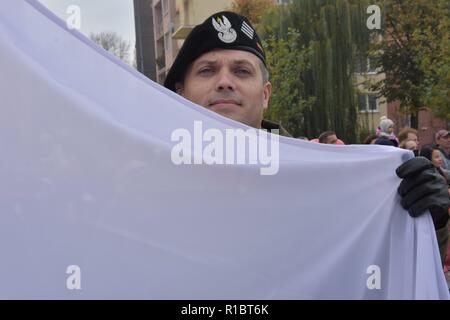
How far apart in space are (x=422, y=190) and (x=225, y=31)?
1131mm

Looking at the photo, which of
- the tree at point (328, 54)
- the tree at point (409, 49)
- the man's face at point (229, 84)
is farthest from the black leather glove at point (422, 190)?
the tree at point (409, 49)

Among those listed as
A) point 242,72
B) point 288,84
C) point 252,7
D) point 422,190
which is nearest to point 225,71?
point 242,72

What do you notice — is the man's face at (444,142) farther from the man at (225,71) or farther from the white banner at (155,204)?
the white banner at (155,204)

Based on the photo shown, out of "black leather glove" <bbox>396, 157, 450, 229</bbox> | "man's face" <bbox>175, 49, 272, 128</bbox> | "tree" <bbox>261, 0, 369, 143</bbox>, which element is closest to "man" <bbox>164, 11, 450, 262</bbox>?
"man's face" <bbox>175, 49, 272, 128</bbox>

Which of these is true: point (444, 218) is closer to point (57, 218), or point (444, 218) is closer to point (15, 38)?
point (57, 218)

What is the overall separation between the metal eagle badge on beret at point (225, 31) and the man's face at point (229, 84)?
58 millimetres

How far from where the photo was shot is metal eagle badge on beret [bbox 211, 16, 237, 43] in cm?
254

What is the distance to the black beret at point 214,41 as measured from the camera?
2539 millimetres

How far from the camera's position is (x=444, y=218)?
198cm

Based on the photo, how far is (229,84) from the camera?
243 centimetres

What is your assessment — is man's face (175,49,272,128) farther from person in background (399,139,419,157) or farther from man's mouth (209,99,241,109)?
person in background (399,139,419,157)

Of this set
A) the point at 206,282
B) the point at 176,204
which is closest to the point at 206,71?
the point at 176,204

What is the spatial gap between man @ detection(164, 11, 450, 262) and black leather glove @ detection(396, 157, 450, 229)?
74 cm

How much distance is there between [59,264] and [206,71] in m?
1.10
